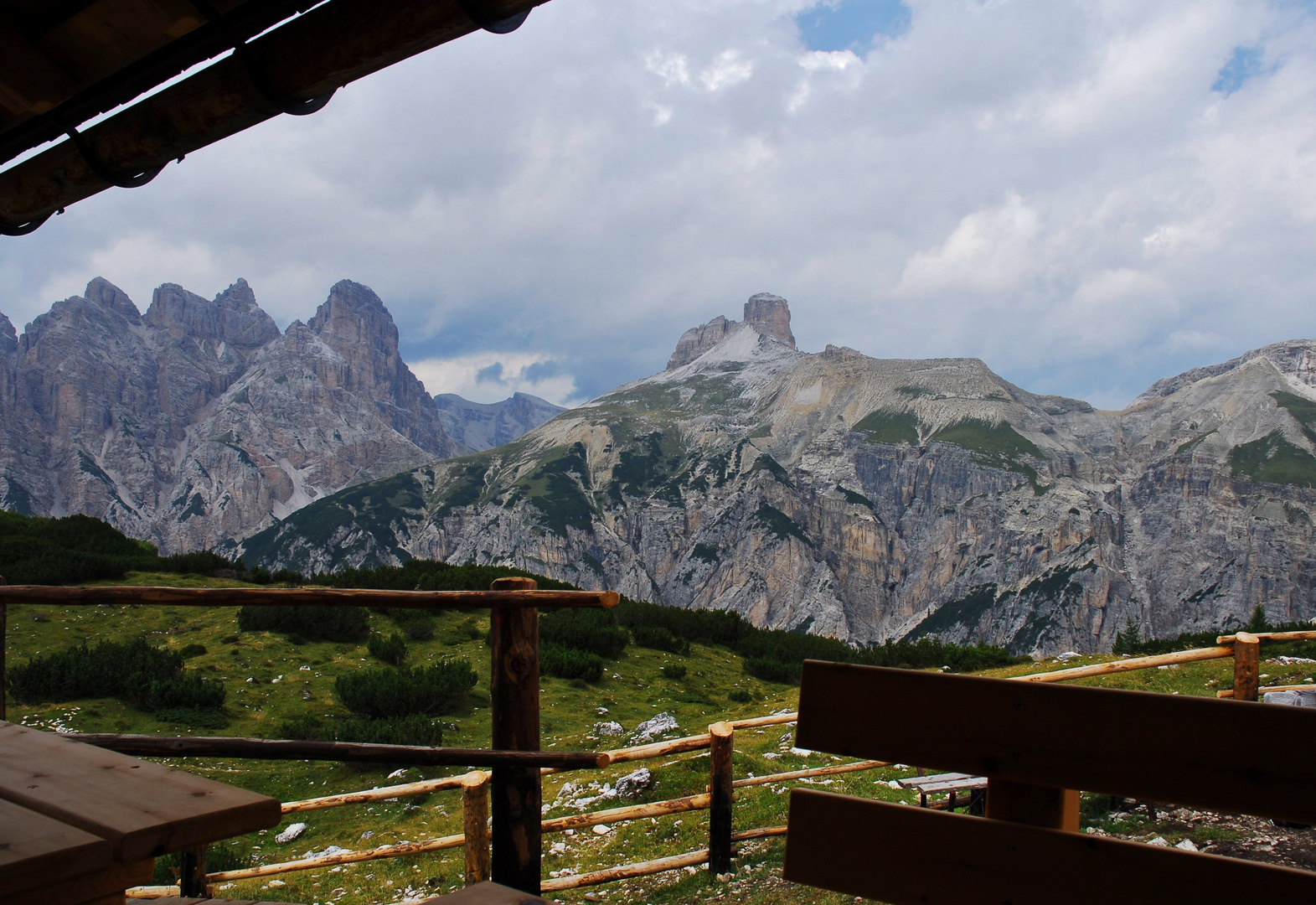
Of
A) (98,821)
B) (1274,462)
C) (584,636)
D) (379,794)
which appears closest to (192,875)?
(379,794)

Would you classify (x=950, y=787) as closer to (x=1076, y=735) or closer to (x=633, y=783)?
(x=633, y=783)

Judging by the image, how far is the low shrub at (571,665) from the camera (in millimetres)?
19922

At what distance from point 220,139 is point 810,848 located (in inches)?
160

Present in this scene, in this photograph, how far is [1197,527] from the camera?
170 metres

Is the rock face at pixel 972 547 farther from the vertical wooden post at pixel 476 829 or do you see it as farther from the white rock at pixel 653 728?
the vertical wooden post at pixel 476 829

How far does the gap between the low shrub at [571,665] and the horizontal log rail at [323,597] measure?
14352mm

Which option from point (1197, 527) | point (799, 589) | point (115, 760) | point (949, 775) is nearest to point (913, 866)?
point (115, 760)

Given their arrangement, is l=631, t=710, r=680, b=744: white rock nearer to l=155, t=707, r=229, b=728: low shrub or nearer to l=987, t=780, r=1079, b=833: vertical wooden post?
l=155, t=707, r=229, b=728: low shrub

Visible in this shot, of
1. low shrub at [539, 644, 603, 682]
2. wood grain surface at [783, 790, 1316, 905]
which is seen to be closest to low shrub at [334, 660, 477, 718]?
low shrub at [539, 644, 603, 682]

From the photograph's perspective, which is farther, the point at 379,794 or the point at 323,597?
the point at 379,794

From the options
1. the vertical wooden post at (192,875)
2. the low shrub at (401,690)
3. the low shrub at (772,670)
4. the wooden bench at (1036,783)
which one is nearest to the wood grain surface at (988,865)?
the wooden bench at (1036,783)

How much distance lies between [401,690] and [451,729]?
1.51 meters

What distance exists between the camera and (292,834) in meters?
10.6

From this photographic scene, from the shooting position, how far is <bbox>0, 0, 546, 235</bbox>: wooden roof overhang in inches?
116
